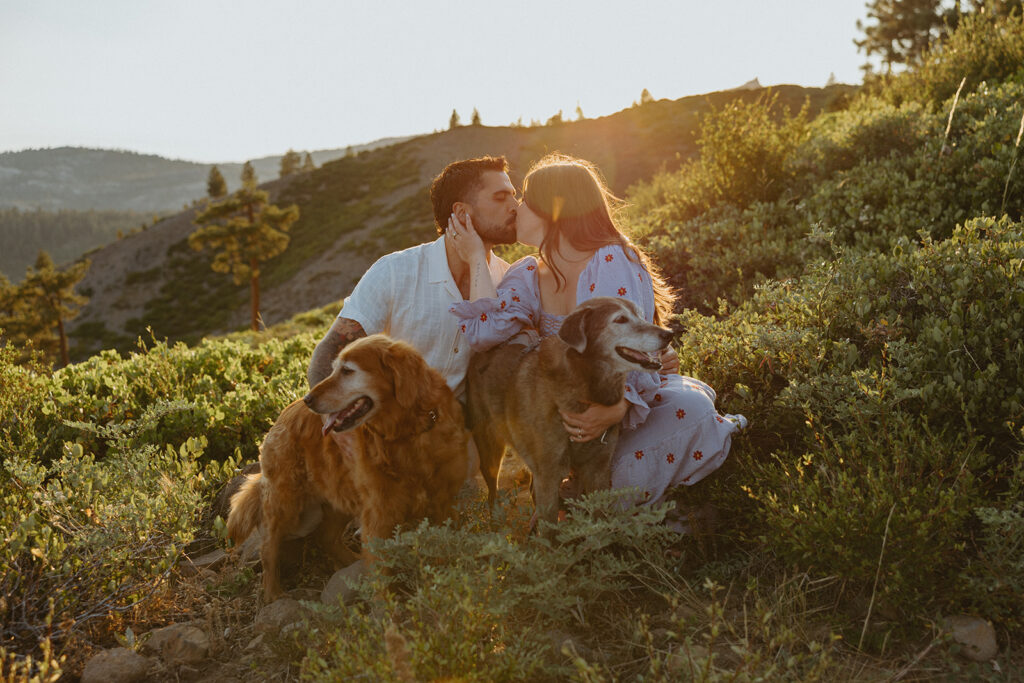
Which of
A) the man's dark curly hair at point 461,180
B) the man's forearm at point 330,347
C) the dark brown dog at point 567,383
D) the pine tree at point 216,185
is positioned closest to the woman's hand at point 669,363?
the dark brown dog at point 567,383

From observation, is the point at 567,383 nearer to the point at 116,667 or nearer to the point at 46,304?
the point at 116,667

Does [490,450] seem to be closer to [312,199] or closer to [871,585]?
[871,585]

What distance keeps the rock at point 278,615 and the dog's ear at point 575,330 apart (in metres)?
2.16

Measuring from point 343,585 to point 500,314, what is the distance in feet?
6.42

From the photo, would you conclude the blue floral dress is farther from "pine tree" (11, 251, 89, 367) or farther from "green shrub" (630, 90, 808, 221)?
→ "pine tree" (11, 251, 89, 367)

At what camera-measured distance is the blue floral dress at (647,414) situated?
3652mm

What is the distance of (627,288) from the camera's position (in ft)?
11.7

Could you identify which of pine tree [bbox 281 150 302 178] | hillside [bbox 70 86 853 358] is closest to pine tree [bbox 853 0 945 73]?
hillside [bbox 70 86 853 358]

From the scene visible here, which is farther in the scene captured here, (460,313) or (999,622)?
(460,313)

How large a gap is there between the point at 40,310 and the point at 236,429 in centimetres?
4896

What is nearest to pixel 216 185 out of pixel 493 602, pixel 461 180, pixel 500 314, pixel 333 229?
pixel 333 229

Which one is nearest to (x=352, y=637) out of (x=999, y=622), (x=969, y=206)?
(x=999, y=622)

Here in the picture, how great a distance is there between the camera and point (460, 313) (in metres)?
3.91

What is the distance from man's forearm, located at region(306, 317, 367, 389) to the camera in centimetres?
402
